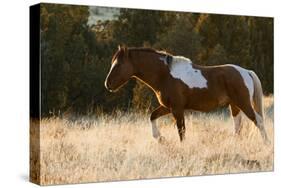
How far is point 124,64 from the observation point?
11.0 m

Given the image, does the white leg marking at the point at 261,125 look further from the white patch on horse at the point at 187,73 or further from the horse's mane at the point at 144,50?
the horse's mane at the point at 144,50

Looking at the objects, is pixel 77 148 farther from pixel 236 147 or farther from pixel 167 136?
pixel 236 147

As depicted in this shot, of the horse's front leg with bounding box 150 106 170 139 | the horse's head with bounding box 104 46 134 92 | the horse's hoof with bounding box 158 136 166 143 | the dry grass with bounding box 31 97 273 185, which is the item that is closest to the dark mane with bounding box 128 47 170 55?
the horse's head with bounding box 104 46 134 92

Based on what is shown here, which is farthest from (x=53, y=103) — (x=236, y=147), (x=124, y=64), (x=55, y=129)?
(x=236, y=147)

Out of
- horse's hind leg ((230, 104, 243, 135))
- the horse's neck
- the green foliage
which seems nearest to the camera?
the green foliage

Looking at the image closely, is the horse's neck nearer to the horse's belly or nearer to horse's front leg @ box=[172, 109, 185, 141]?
horse's front leg @ box=[172, 109, 185, 141]

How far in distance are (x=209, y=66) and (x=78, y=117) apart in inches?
87.3

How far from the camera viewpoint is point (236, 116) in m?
11.8

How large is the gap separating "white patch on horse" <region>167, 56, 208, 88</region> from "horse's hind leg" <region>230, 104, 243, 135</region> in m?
0.62

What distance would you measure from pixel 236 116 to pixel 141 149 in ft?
5.50

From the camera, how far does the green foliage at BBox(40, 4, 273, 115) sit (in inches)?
411

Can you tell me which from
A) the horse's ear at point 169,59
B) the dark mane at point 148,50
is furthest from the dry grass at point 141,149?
the dark mane at point 148,50

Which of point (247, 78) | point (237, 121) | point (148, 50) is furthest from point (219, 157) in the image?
point (148, 50)

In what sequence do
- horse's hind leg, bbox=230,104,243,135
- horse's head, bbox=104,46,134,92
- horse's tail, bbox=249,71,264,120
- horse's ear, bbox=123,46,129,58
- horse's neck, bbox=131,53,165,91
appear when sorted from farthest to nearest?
horse's tail, bbox=249,71,264,120 < horse's hind leg, bbox=230,104,243,135 < horse's neck, bbox=131,53,165,91 < horse's ear, bbox=123,46,129,58 < horse's head, bbox=104,46,134,92
